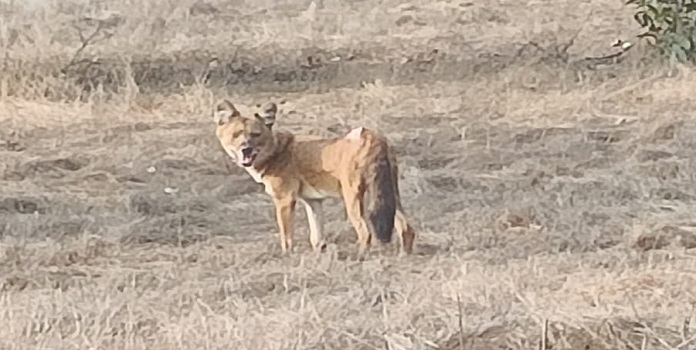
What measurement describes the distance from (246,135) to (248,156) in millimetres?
105

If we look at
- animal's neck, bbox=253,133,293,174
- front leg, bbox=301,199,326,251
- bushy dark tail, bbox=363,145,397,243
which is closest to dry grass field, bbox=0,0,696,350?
front leg, bbox=301,199,326,251

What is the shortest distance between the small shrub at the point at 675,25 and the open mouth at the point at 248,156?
5576mm

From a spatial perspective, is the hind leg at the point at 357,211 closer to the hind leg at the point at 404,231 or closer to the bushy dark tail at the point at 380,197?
the bushy dark tail at the point at 380,197

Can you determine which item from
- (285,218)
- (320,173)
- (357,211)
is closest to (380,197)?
(357,211)

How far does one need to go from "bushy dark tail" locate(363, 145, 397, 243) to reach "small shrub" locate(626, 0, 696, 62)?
5.74m

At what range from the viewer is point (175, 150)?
1067cm

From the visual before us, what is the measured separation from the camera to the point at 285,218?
25.9 ft

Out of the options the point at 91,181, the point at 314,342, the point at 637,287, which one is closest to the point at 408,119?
the point at 91,181

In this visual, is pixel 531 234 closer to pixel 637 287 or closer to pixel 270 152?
pixel 270 152

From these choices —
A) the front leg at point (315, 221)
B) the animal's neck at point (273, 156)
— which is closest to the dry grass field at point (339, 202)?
the front leg at point (315, 221)

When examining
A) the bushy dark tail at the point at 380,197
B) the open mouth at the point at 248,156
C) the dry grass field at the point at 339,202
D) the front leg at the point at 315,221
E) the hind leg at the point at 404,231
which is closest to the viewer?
the dry grass field at the point at 339,202

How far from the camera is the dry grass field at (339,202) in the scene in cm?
560

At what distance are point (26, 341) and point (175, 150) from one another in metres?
5.24

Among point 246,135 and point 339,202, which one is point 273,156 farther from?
point 339,202
